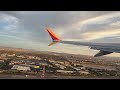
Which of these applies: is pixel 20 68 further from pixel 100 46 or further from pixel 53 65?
pixel 100 46

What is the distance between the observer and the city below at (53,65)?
4594 mm

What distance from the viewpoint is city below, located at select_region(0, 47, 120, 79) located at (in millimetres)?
4594

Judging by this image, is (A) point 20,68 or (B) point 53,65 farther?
(B) point 53,65

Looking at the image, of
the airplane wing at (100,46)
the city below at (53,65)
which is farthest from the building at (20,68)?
the airplane wing at (100,46)

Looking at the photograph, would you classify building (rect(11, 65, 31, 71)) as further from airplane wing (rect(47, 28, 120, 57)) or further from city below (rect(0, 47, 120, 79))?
airplane wing (rect(47, 28, 120, 57))

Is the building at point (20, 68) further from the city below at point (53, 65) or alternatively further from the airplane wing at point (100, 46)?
the airplane wing at point (100, 46)

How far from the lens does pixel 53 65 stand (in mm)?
4809

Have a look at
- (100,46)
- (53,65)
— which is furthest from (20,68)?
(100,46)

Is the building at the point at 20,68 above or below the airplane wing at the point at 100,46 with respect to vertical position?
below

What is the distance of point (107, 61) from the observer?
16.8 feet

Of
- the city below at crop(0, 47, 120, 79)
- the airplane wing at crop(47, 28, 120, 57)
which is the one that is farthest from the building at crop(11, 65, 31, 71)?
the airplane wing at crop(47, 28, 120, 57)
